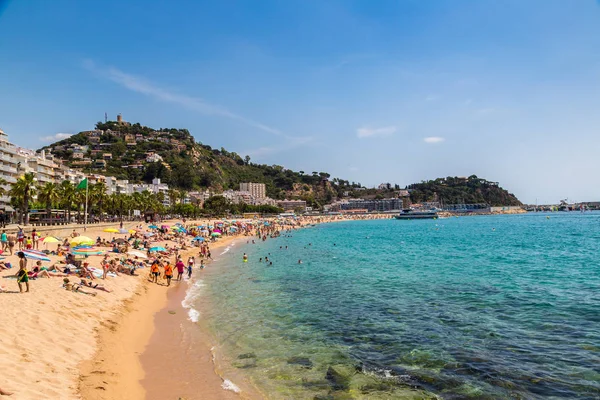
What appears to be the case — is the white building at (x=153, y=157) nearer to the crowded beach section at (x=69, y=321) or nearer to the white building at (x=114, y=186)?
the white building at (x=114, y=186)

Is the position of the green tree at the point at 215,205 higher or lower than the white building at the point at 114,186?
lower

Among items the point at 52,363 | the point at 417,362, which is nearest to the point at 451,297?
the point at 417,362


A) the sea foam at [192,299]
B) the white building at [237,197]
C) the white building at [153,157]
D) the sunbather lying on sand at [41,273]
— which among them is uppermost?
the white building at [153,157]

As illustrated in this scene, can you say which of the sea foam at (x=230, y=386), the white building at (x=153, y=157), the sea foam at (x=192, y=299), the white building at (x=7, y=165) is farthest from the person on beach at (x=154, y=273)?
the white building at (x=153, y=157)

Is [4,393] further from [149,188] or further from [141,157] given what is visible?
[141,157]

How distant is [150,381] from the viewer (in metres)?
8.99

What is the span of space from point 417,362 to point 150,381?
7.00 metres

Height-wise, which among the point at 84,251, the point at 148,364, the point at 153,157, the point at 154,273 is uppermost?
the point at 153,157

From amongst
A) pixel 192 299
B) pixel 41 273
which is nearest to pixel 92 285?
pixel 41 273

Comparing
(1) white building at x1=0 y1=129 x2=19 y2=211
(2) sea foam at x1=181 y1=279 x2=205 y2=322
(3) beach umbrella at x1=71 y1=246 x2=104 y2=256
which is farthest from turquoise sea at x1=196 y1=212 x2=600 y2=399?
(1) white building at x1=0 y1=129 x2=19 y2=211

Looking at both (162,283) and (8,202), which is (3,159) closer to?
(8,202)

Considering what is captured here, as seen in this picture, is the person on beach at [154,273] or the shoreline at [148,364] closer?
the shoreline at [148,364]

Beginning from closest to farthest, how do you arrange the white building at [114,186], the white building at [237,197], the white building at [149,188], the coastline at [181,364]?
1. the coastline at [181,364]
2. the white building at [114,186]
3. the white building at [149,188]
4. the white building at [237,197]

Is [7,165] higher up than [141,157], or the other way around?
[141,157]
